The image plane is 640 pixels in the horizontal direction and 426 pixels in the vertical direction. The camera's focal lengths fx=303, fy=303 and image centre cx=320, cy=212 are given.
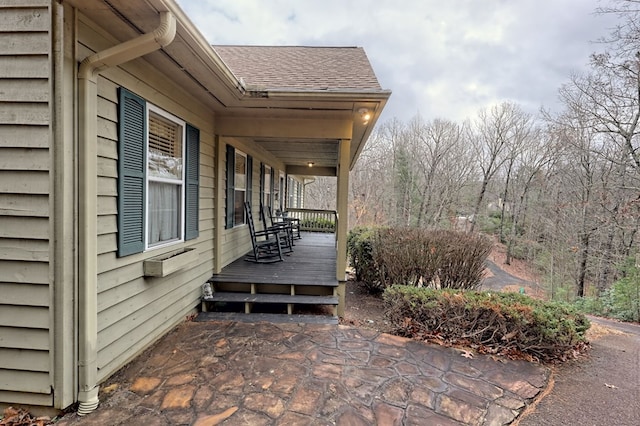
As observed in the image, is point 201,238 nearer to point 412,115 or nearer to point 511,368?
point 511,368

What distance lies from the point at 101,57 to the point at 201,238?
2350 millimetres

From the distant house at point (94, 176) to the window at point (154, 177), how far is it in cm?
1

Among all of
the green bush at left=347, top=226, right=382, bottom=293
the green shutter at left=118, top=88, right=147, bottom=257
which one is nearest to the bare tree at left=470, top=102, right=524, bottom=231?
the green bush at left=347, top=226, right=382, bottom=293

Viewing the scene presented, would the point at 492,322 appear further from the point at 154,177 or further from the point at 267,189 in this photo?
the point at 267,189

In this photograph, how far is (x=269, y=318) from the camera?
11.6 feet

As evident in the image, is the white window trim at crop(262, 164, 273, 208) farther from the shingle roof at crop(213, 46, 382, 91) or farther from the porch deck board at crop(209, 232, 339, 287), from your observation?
the shingle roof at crop(213, 46, 382, 91)

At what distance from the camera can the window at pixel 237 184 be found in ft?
15.2

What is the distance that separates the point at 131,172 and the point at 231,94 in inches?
57.8

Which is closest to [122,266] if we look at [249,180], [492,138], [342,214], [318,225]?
[342,214]

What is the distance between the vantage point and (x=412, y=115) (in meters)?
18.8

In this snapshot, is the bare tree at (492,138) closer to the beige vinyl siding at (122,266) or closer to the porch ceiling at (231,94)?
the porch ceiling at (231,94)

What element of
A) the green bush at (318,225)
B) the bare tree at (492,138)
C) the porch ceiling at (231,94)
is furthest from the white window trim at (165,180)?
the bare tree at (492,138)

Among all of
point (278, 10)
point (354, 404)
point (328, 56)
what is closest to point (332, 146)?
point (328, 56)

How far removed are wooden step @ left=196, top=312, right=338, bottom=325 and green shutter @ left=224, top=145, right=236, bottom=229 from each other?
1.45 metres
